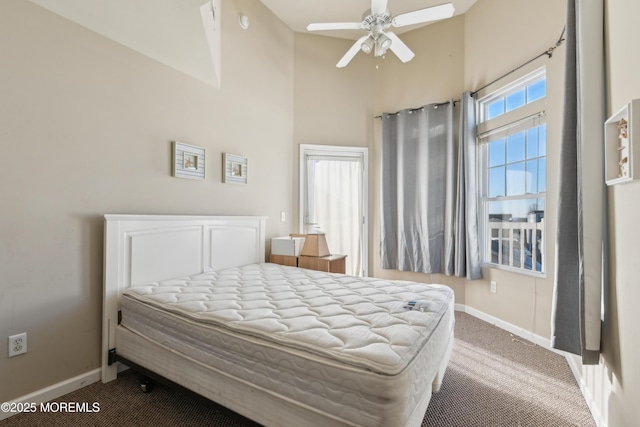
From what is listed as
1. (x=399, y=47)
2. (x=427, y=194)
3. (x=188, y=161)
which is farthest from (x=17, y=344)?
(x=427, y=194)

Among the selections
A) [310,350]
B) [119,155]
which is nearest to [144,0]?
[119,155]

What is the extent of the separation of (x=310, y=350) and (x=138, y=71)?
7.65ft

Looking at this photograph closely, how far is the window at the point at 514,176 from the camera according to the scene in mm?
2656

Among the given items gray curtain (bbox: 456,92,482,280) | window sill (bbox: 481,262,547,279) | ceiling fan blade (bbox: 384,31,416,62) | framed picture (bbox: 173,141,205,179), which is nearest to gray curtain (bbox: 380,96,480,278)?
gray curtain (bbox: 456,92,482,280)

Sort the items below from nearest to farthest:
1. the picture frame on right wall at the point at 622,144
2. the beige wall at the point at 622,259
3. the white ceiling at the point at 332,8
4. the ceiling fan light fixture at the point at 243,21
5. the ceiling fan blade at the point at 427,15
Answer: the picture frame on right wall at the point at 622,144 → the beige wall at the point at 622,259 → the ceiling fan blade at the point at 427,15 → the ceiling fan light fixture at the point at 243,21 → the white ceiling at the point at 332,8

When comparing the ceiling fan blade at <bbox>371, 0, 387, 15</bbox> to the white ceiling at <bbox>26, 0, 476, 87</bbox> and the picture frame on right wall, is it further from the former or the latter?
the picture frame on right wall

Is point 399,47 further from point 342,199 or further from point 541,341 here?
point 541,341

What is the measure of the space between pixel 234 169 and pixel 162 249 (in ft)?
3.63

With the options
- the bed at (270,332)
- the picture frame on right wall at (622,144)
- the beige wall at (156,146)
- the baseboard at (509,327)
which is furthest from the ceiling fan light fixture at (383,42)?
the baseboard at (509,327)

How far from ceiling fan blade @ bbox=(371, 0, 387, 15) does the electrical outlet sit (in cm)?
323

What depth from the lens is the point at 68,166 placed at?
1839 mm

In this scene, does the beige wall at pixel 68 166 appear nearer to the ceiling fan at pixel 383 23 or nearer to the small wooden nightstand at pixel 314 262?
the small wooden nightstand at pixel 314 262

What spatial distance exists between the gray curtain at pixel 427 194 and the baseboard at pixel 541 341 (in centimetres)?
45

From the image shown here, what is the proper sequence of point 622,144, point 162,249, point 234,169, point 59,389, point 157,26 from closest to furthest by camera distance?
point 622,144
point 59,389
point 157,26
point 162,249
point 234,169
